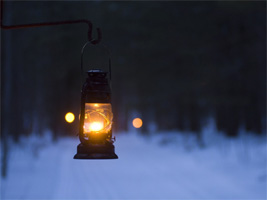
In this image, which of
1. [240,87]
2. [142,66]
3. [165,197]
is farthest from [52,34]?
[165,197]

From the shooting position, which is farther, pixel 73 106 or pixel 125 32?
pixel 73 106

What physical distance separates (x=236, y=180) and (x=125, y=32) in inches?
559

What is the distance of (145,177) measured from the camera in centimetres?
1614

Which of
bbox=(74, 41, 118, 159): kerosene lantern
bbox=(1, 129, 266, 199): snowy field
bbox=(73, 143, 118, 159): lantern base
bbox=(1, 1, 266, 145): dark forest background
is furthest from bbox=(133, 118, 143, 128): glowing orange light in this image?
bbox=(73, 143, 118, 159): lantern base

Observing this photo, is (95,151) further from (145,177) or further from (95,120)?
(145,177)

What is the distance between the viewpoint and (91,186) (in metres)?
14.0

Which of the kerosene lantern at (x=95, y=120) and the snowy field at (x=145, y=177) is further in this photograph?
the snowy field at (x=145, y=177)

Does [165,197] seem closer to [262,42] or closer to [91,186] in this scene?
[91,186]

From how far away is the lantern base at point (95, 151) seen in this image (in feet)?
14.4

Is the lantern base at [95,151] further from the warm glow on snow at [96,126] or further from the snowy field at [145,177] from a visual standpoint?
the snowy field at [145,177]

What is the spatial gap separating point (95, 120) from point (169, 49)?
65.8 feet

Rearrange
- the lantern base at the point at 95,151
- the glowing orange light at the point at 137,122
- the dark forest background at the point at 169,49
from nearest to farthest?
the lantern base at the point at 95,151, the dark forest background at the point at 169,49, the glowing orange light at the point at 137,122

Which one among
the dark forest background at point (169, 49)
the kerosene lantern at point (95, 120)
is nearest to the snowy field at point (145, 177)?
the dark forest background at point (169, 49)

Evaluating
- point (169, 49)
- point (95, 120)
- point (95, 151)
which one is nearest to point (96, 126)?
point (95, 120)
